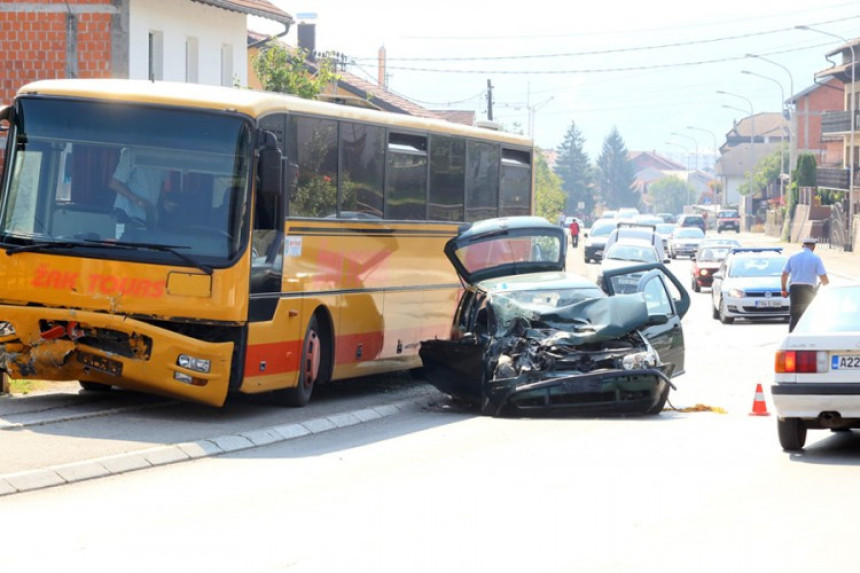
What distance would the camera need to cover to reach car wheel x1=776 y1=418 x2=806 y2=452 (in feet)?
42.2

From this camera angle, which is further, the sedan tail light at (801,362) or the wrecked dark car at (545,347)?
the wrecked dark car at (545,347)

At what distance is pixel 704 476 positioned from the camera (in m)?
11.7

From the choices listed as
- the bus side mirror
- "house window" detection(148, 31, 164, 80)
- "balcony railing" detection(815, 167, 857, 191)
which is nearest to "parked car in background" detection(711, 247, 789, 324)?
"house window" detection(148, 31, 164, 80)

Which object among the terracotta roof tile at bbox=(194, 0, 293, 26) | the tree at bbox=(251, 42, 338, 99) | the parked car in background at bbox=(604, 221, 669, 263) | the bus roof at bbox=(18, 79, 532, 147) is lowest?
the parked car in background at bbox=(604, 221, 669, 263)

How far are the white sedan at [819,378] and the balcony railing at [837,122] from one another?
8250 centimetres

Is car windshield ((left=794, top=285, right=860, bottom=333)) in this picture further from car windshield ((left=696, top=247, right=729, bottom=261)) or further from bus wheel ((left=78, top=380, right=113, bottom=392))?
car windshield ((left=696, top=247, right=729, bottom=261))

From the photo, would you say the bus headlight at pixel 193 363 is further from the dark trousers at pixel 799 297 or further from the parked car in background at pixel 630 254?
the parked car in background at pixel 630 254

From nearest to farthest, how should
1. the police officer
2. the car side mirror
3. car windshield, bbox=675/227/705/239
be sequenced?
the car side mirror, the police officer, car windshield, bbox=675/227/705/239

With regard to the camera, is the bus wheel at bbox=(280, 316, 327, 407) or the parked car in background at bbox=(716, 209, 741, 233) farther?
the parked car in background at bbox=(716, 209, 741, 233)

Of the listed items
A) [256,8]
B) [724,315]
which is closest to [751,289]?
[724,315]

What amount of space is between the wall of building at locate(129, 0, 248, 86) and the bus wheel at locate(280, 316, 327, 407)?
53.9 ft

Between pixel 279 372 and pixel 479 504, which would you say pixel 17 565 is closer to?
pixel 479 504

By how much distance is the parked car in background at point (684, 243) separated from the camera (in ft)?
254

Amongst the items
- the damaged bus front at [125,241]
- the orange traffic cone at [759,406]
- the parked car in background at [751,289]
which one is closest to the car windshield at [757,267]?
the parked car in background at [751,289]
